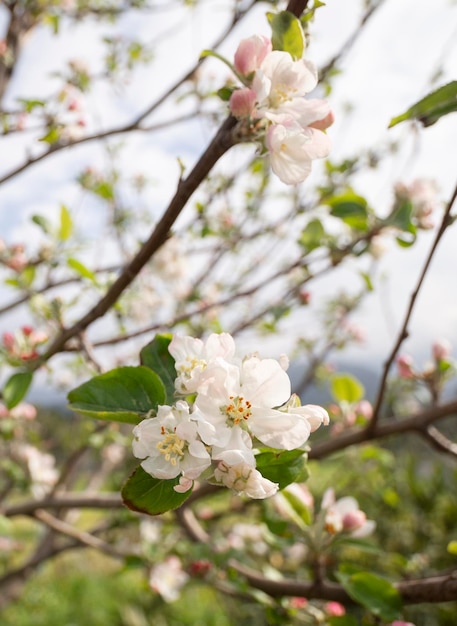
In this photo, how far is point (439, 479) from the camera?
550 cm

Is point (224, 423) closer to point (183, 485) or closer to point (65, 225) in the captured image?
point (183, 485)

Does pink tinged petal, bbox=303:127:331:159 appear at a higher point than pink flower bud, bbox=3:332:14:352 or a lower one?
higher

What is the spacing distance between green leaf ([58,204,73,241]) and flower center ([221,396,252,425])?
118 cm

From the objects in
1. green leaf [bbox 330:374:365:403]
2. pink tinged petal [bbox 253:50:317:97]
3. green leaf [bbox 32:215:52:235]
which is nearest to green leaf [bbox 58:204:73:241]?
green leaf [bbox 32:215:52:235]

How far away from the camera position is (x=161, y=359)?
0.71m

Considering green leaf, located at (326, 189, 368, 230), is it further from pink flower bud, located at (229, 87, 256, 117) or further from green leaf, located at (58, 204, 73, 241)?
green leaf, located at (58, 204, 73, 241)

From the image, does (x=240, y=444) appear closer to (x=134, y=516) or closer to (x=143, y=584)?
(x=134, y=516)

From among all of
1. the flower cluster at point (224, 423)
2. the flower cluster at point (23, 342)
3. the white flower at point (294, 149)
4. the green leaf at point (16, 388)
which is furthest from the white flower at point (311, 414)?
the flower cluster at point (23, 342)

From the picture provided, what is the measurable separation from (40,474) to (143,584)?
117 cm

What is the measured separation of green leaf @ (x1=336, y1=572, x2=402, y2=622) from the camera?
2.87 ft

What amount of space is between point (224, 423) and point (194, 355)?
98 mm

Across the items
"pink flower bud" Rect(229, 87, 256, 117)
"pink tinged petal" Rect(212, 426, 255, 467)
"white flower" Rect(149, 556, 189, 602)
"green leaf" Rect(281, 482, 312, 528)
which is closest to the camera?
"pink tinged petal" Rect(212, 426, 255, 467)

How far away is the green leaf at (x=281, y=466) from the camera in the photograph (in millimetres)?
602

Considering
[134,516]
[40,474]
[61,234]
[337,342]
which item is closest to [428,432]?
[61,234]
